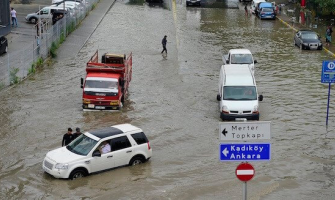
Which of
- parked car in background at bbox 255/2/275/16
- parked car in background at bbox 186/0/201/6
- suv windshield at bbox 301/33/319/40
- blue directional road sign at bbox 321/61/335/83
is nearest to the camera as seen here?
blue directional road sign at bbox 321/61/335/83

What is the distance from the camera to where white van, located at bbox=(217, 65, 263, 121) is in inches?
1062

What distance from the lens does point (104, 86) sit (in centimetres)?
2922

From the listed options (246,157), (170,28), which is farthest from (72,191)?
(170,28)

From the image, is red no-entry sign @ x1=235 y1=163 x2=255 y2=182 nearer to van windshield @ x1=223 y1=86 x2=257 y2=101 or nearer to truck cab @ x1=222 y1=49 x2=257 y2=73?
Result: van windshield @ x1=223 y1=86 x2=257 y2=101

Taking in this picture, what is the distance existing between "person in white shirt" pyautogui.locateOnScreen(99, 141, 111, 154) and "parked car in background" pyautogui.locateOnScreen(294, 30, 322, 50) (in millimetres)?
25938

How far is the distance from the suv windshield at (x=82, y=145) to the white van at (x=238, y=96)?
7914mm

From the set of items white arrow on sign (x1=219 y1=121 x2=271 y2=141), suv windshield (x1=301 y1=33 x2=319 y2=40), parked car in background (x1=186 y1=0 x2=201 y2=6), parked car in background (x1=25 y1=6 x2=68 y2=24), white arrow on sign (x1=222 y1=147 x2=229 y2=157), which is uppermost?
white arrow on sign (x1=219 y1=121 x2=271 y2=141)

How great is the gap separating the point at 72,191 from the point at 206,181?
4202mm

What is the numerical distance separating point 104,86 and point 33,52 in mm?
11143

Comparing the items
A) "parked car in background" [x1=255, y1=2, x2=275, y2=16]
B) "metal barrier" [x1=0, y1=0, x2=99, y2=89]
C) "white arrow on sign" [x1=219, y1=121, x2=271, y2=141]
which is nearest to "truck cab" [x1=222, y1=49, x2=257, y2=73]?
"metal barrier" [x1=0, y1=0, x2=99, y2=89]

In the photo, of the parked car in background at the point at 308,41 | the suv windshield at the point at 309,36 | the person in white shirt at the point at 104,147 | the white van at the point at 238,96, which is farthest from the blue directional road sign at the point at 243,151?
the suv windshield at the point at 309,36

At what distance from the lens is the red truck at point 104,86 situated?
2894cm

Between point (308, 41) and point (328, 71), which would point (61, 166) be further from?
point (308, 41)

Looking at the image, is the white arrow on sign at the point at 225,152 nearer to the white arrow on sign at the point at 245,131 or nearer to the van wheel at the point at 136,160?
the white arrow on sign at the point at 245,131
